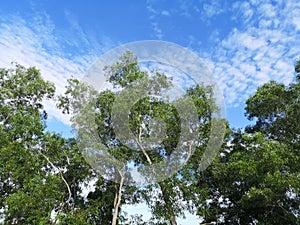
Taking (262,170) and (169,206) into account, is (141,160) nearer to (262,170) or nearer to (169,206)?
(169,206)

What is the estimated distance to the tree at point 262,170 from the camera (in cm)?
976

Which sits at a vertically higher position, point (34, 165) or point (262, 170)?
point (34, 165)

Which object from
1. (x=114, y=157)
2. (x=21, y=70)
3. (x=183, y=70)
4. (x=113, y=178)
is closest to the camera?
(x=183, y=70)

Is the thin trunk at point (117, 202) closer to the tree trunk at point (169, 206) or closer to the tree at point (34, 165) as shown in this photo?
the tree at point (34, 165)

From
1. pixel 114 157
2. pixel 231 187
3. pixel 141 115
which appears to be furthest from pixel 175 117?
pixel 231 187

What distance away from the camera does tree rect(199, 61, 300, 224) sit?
32.0 ft

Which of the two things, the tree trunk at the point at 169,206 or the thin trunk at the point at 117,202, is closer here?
the tree trunk at the point at 169,206

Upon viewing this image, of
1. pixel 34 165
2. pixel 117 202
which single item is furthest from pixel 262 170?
pixel 34 165

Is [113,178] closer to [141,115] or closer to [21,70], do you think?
[141,115]

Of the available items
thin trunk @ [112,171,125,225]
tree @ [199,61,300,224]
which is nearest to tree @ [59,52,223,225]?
thin trunk @ [112,171,125,225]

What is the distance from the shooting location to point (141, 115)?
11.7 metres

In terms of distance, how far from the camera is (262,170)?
33.0ft

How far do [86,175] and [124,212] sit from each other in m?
2.07

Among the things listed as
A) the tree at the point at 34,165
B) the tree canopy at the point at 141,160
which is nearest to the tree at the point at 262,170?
the tree canopy at the point at 141,160
